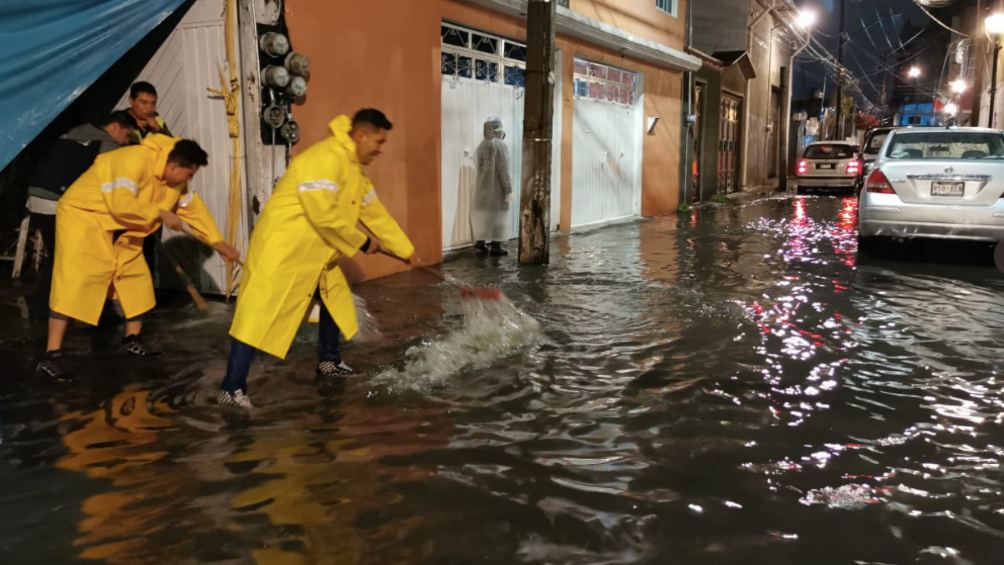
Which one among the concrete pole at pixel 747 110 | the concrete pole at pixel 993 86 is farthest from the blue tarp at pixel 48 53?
the concrete pole at pixel 993 86

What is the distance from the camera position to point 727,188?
25.6 meters

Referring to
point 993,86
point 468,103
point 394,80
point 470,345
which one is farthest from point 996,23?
point 470,345

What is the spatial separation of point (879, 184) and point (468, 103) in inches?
204

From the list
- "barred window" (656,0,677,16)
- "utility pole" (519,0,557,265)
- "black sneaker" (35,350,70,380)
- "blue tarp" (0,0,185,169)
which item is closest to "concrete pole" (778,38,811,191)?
"barred window" (656,0,677,16)

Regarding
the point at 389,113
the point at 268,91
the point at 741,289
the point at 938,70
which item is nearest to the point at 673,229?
the point at 741,289

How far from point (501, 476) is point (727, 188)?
23.5m

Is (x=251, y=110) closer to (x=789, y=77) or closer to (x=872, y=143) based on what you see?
(x=872, y=143)

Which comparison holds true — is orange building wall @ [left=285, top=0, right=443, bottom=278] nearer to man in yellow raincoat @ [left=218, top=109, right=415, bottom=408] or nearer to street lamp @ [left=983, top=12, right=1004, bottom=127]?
man in yellow raincoat @ [left=218, top=109, right=415, bottom=408]

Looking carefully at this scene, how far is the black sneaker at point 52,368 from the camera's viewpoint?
16.3 ft

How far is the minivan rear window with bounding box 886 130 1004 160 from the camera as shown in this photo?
32.1ft

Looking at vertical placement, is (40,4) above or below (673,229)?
above

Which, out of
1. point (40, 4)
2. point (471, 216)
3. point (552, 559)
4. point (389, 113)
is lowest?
point (552, 559)

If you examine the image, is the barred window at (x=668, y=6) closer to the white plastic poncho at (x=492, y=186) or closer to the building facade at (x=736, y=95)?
the building facade at (x=736, y=95)

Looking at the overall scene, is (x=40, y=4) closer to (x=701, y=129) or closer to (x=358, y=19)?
(x=358, y=19)
